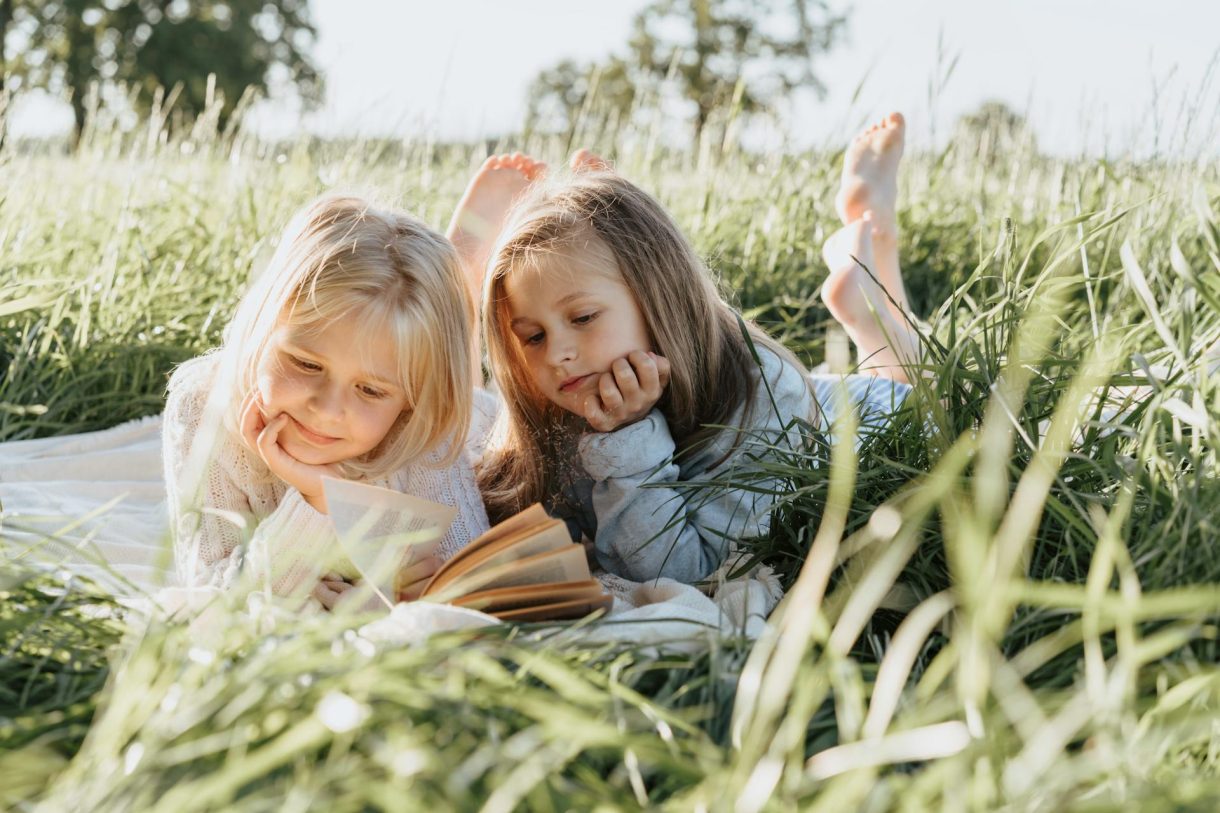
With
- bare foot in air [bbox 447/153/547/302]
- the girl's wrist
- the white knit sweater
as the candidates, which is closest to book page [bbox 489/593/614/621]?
the white knit sweater

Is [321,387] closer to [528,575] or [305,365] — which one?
[305,365]

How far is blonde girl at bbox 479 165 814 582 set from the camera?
2.29 metres

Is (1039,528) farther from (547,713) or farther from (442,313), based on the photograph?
(442,313)

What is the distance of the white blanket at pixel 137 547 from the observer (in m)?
1.39

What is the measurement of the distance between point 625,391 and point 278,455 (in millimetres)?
673

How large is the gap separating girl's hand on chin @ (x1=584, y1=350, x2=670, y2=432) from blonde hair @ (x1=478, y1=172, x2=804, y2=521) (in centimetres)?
10

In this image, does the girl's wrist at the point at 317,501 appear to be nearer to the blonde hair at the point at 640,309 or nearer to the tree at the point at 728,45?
the blonde hair at the point at 640,309

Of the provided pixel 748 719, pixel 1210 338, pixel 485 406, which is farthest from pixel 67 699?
pixel 485 406

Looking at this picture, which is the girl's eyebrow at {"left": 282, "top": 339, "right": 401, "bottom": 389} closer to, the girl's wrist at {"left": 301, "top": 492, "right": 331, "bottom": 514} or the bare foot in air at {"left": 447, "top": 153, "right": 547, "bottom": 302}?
the girl's wrist at {"left": 301, "top": 492, "right": 331, "bottom": 514}

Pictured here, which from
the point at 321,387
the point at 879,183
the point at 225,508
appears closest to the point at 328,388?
the point at 321,387

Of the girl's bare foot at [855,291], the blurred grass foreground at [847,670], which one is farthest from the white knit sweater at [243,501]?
the girl's bare foot at [855,291]

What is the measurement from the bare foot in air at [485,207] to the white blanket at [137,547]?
93cm

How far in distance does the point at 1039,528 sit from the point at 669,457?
0.85 meters

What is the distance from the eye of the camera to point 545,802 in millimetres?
982
